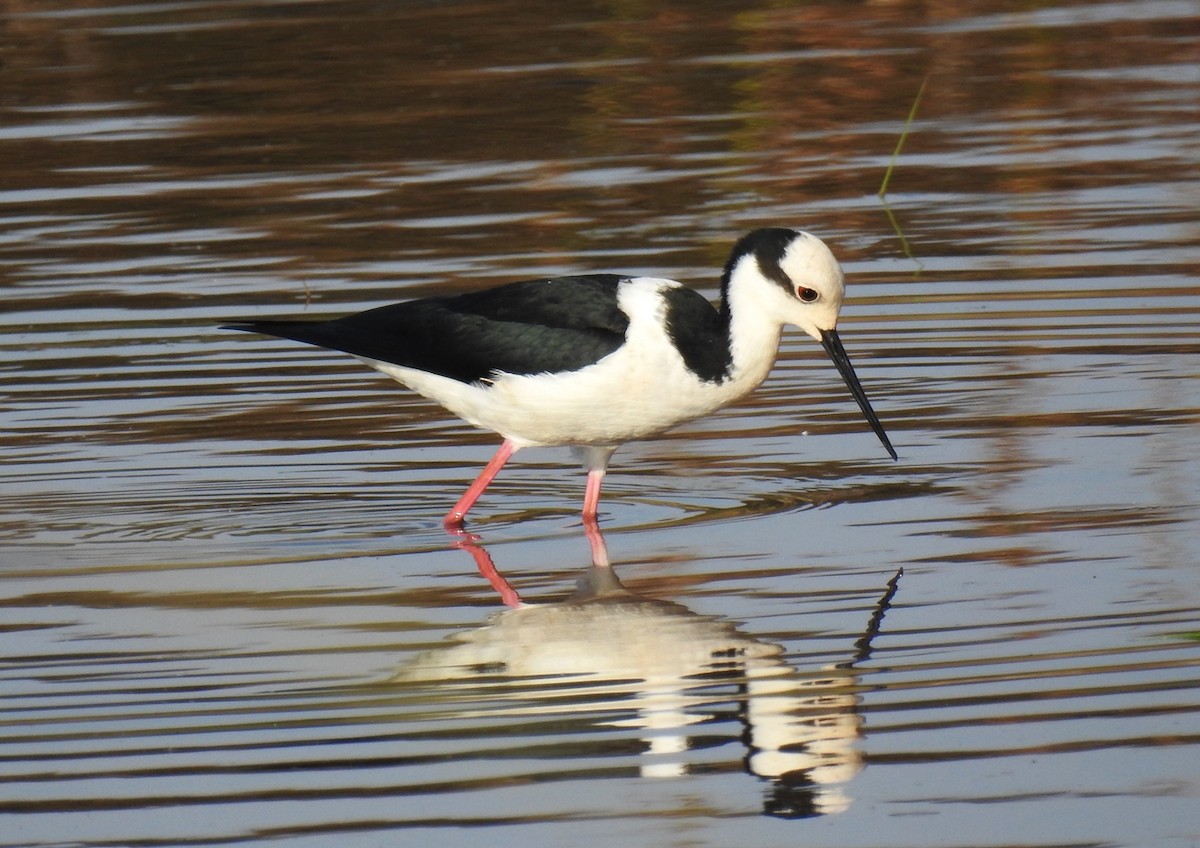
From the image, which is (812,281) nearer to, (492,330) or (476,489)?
(492,330)

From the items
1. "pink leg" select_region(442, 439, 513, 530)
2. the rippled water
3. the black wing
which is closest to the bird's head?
the black wing

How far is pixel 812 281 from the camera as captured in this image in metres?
7.88

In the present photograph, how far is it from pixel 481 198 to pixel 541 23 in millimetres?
6947

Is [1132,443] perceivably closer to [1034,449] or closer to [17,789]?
[1034,449]

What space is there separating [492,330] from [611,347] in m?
0.59

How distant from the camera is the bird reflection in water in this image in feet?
18.2

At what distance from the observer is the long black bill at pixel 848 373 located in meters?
8.22

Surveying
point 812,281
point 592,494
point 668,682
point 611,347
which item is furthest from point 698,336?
point 668,682

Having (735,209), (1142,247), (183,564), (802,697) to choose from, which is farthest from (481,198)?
(802,697)

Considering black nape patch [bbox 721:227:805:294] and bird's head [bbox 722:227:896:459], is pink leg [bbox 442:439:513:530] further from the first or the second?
black nape patch [bbox 721:227:805:294]

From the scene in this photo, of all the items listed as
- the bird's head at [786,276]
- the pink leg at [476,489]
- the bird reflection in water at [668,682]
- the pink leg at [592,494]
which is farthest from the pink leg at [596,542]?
the bird's head at [786,276]

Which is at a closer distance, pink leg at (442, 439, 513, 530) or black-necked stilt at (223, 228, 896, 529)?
black-necked stilt at (223, 228, 896, 529)

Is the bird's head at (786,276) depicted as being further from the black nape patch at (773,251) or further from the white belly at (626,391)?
the white belly at (626,391)

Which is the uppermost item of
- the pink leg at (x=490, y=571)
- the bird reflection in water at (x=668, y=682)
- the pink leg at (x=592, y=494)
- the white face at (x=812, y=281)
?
the white face at (x=812, y=281)
